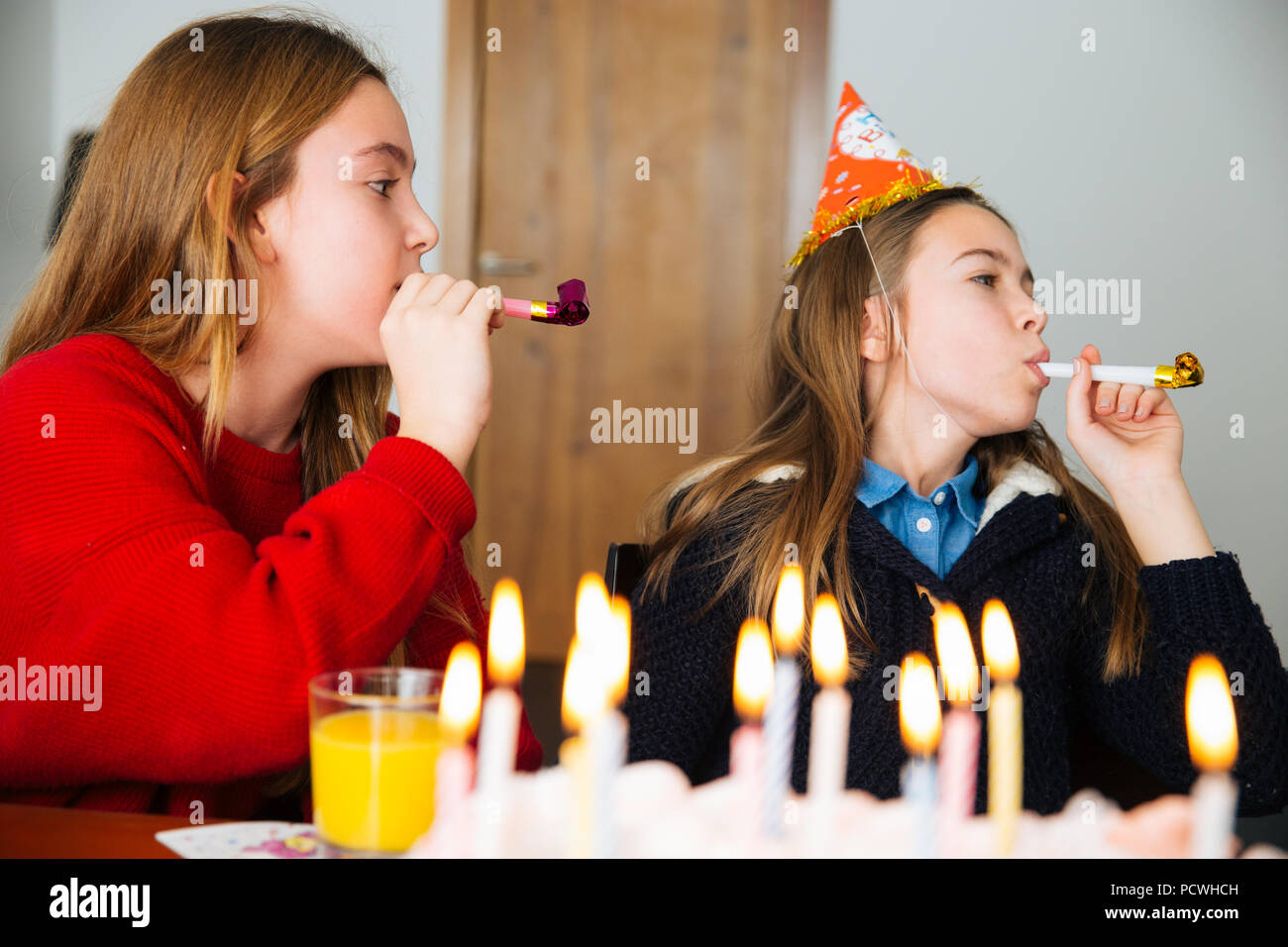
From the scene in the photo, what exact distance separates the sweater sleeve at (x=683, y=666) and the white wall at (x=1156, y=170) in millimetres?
1705

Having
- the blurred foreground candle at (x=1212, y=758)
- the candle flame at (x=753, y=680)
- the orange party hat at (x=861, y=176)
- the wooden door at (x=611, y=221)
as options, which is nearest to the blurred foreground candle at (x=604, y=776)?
the candle flame at (x=753, y=680)

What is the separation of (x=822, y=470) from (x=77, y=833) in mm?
1033

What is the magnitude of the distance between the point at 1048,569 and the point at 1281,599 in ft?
5.92

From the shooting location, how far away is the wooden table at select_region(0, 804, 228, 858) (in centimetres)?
63

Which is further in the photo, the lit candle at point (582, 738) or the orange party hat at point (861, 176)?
the orange party hat at point (861, 176)

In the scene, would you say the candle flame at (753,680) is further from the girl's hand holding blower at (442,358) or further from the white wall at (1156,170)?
the white wall at (1156,170)

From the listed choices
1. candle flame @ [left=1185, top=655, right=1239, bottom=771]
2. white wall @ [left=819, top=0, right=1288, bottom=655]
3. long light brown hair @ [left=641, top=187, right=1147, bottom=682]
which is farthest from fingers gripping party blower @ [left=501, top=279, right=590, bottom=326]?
white wall @ [left=819, top=0, right=1288, bottom=655]

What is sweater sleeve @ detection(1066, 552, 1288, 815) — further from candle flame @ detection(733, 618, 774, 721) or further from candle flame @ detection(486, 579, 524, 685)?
candle flame @ detection(486, 579, 524, 685)

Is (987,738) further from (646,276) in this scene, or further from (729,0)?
(729,0)

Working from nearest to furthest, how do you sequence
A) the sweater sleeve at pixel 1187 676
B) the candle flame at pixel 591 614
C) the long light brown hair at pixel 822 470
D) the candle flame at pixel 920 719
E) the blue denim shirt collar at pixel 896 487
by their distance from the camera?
the candle flame at pixel 920 719 < the candle flame at pixel 591 614 < the sweater sleeve at pixel 1187 676 < the long light brown hair at pixel 822 470 < the blue denim shirt collar at pixel 896 487

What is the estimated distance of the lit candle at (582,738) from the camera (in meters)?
0.53

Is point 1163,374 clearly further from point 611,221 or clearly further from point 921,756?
point 611,221

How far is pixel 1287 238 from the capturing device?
115 inches
